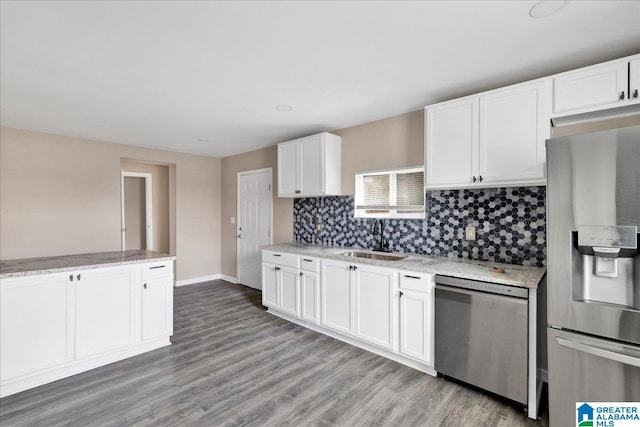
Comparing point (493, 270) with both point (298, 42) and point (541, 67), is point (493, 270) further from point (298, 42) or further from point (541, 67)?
point (298, 42)

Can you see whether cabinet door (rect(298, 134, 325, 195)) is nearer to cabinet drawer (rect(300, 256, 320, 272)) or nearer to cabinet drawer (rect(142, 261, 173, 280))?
cabinet drawer (rect(300, 256, 320, 272))

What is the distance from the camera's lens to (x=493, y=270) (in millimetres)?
2305

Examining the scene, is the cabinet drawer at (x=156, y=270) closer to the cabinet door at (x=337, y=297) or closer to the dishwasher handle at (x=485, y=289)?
the cabinet door at (x=337, y=297)

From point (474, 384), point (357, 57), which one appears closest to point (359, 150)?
point (357, 57)

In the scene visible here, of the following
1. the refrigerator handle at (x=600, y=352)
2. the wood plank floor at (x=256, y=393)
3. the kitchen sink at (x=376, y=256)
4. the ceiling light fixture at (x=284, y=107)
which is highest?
the ceiling light fixture at (x=284, y=107)

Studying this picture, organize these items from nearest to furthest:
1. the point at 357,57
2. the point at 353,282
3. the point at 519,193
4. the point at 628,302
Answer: the point at 628,302, the point at 357,57, the point at 519,193, the point at 353,282

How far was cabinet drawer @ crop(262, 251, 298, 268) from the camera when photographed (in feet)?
11.6

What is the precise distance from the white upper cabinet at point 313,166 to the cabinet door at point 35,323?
8.24 ft

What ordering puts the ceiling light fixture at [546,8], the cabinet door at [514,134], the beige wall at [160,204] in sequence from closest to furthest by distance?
the ceiling light fixture at [546,8], the cabinet door at [514,134], the beige wall at [160,204]

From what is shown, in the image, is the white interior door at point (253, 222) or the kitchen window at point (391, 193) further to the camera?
the white interior door at point (253, 222)

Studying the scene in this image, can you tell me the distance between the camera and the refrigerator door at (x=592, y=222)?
1558 millimetres

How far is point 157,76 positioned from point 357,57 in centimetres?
159

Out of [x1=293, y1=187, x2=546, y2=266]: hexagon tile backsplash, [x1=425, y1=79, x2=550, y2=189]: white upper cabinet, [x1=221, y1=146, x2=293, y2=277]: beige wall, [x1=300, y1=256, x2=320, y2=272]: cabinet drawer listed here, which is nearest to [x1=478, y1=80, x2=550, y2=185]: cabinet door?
[x1=425, y1=79, x2=550, y2=189]: white upper cabinet

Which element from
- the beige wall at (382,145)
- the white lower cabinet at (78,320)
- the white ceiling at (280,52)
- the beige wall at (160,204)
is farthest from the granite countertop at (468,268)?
the beige wall at (160,204)
